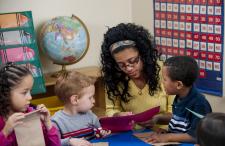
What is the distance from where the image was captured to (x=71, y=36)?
2938 mm

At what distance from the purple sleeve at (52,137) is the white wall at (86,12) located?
1645mm

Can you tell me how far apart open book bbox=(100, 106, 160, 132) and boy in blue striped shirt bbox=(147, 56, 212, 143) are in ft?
0.34

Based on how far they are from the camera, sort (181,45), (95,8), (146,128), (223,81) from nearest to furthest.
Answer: (146,128), (223,81), (181,45), (95,8)

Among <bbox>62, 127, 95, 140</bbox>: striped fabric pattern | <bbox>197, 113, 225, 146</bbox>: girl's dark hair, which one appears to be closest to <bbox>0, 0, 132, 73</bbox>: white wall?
<bbox>62, 127, 95, 140</bbox>: striped fabric pattern

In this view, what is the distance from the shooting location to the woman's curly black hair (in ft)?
7.03

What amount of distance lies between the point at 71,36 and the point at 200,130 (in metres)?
1.98

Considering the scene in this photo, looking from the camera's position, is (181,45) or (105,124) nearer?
(105,124)

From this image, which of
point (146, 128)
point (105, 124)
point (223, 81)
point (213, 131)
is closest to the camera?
point (213, 131)

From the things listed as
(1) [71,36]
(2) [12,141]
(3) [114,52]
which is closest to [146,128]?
(3) [114,52]

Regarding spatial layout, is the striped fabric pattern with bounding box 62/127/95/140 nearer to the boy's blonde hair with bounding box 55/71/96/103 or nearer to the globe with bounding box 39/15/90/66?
the boy's blonde hair with bounding box 55/71/96/103

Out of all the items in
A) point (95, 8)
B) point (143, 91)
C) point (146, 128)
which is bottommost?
point (146, 128)

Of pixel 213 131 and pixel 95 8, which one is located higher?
pixel 95 8

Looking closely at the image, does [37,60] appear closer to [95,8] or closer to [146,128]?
[95,8]

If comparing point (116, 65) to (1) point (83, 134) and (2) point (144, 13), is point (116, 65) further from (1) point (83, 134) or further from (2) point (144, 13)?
(2) point (144, 13)
